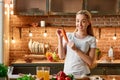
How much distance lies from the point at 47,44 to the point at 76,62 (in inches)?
109

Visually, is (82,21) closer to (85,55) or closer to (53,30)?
(85,55)

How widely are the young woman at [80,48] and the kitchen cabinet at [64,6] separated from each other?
2.34 m

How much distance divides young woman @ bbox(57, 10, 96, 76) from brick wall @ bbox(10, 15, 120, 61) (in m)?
2.63

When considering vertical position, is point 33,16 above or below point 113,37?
above

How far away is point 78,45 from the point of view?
328 cm

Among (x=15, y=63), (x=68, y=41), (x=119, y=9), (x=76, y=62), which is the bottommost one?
(x=15, y=63)

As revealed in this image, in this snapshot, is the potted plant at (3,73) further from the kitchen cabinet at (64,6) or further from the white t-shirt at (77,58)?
the kitchen cabinet at (64,6)

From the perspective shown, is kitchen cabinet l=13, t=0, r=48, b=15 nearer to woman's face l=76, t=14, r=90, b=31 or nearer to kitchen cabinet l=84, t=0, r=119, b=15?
kitchen cabinet l=84, t=0, r=119, b=15

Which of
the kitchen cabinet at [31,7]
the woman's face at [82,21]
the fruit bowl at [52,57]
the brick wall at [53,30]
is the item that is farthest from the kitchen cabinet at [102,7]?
the woman's face at [82,21]

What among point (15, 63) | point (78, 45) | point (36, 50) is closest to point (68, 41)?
point (78, 45)

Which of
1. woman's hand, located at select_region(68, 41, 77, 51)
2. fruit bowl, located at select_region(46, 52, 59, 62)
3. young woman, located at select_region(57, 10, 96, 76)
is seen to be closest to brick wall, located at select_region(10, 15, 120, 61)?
fruit bowl, located at select_region(46, 52, 59, 62)

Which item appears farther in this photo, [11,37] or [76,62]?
[11,37]

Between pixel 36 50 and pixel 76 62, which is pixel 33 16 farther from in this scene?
pixel 76 62

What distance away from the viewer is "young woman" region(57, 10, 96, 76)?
3.20 metres
